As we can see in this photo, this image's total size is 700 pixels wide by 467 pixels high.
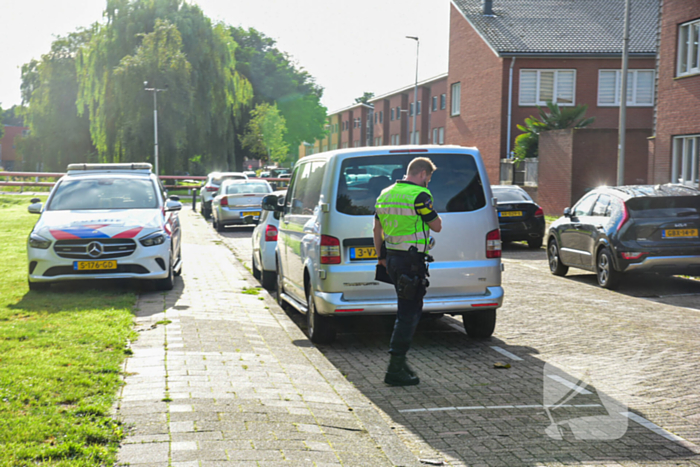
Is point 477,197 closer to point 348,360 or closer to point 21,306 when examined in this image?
point 348,360

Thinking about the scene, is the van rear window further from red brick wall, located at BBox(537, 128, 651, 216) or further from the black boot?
red brick wall, located at BBox(537, 128, 651, 216)

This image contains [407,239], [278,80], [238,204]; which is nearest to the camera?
[407,239]

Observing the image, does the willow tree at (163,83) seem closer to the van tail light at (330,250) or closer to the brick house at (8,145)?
the van tail light at (330,250)

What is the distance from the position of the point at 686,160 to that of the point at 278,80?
57.2m

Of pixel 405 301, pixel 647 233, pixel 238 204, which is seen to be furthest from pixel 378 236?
pixel 238 204

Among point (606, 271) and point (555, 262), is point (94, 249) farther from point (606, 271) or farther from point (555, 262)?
point (555, 262)

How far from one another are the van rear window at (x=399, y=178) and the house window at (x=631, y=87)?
108 ft

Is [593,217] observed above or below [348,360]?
above

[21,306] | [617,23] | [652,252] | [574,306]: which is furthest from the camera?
[617,23]

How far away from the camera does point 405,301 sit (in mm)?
6012

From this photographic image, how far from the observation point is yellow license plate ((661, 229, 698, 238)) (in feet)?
39.2

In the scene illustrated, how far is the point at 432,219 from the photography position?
586 centimetres

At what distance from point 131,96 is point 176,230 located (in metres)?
31.9

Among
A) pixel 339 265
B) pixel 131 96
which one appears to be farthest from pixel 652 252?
pixel 131 96
